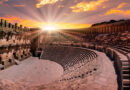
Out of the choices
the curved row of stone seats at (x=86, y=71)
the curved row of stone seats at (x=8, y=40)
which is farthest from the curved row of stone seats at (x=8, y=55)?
the curved row of stone seats at (x=86, y=71)

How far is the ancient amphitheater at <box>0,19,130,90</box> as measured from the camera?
669 centimetres

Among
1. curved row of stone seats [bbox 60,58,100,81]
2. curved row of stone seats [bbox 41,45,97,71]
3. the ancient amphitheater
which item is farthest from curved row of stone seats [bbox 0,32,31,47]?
curved row of stone seats [bbox 60,58,100,81]

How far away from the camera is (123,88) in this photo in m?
5.37

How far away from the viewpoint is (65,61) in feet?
60.4

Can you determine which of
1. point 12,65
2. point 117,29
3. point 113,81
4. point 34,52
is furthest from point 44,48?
point 113,81

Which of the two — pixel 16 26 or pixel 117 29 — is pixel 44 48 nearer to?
pixel 16 26

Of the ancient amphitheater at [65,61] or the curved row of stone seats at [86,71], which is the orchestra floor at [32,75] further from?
the curved row of stone seats at [86,71]

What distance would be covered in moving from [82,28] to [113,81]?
3778 centimetres

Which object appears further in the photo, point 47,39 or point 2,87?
point 47,39

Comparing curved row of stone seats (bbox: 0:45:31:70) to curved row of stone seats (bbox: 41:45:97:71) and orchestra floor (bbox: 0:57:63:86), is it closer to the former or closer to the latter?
orchestra floor (bbox: 0:57:63:86)

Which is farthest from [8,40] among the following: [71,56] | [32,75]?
[71,56]

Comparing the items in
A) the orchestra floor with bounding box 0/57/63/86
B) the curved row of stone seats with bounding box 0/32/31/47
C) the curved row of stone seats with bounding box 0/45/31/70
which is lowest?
the orchestra floor with bounding box 0/57/63/86

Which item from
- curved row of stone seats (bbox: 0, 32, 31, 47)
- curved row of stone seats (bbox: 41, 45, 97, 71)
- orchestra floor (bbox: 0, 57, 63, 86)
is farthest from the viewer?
curved row of stone seats (bbox: 0, 32, 31, 47)

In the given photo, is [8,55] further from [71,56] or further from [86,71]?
[86,71]
